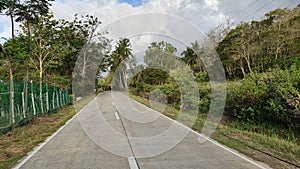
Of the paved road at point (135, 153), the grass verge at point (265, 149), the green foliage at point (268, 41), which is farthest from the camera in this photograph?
the green foliage at point (268, 41)

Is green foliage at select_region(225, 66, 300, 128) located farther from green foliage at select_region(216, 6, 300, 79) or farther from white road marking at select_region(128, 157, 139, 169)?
green foliage at select_region(216, 6, 300, 79)

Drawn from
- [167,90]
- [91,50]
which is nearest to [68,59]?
[91,50]

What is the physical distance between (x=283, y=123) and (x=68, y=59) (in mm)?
35762

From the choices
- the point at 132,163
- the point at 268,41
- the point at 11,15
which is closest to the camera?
the point at 132,163

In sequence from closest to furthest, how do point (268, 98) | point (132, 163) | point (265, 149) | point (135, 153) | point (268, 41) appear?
point (132, 163)
point (135, 153)
point (265, 149)
point (268, 98)
point (268, 41)

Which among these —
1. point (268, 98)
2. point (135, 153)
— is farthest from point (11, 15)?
point (268, 98)

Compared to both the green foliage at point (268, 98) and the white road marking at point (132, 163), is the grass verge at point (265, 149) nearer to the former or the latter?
the green foliage at point (268, 98)

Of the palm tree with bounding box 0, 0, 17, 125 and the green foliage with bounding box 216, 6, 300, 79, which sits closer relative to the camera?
the palm tree with bounding box 0, 0, 17, 125

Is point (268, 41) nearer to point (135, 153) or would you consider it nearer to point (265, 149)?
point (265, 149)

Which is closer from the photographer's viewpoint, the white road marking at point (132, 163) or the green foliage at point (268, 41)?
the white road marking at point (132, 163)

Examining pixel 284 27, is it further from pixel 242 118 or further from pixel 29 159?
pixel 29 159

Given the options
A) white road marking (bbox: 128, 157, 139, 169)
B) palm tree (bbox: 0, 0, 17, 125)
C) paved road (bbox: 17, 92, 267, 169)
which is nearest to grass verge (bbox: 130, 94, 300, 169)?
paved road (bbox: 17, 92, 267, 169)

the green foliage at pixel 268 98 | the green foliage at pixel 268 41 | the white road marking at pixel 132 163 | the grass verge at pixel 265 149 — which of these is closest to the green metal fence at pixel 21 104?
the white road marking at pixel 132 163

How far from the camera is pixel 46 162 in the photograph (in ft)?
16.4
